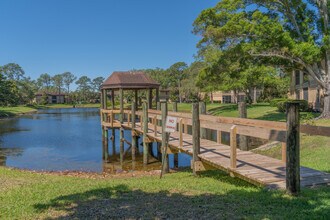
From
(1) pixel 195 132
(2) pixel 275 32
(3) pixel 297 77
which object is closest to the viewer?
(1) pixel 195 132

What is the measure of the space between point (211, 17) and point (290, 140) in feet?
51.1

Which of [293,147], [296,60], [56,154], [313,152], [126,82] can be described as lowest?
[56,154]

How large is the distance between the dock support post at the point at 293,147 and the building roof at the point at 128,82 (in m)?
15.0

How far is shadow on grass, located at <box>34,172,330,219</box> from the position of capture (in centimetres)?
478

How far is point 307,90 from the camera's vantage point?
105 ft

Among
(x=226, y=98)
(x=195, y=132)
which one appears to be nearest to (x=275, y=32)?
(x=195, y=132)

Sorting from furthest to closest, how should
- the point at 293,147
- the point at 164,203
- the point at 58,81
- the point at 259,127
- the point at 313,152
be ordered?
the point at 58,81
the point at 313,152
the point at 259,127
the point at 164,203
the point at 293,147

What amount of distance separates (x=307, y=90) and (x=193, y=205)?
30117 mm

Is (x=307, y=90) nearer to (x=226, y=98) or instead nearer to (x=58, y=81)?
(x=226, y=98)

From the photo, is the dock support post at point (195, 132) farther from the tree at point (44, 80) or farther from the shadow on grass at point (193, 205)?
the tree at point (44, 80)

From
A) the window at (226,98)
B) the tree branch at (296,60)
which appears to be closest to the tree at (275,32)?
the tree branch at (296,60)

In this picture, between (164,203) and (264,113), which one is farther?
(264,113)

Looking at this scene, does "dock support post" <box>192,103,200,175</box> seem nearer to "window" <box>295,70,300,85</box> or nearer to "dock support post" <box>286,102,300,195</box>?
"dock support post" <box>286,102,300,195</box>

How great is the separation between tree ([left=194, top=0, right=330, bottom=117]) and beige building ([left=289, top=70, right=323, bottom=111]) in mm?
8145
